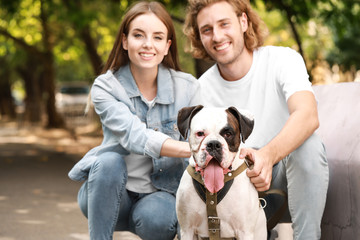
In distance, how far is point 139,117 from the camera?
4.03 m

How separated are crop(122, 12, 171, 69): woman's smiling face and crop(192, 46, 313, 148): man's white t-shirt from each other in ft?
1.60

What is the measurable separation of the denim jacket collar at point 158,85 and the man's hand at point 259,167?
3.43 ft

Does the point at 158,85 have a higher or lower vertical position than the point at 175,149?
higher

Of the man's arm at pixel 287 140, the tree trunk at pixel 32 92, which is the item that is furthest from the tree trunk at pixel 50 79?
the man's arm at pixel 287 140

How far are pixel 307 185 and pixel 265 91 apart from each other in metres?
0.85

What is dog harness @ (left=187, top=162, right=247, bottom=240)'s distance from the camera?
10.5ft

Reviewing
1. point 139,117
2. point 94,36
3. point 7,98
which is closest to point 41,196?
point 139,117

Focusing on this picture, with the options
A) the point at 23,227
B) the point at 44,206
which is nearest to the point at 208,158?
the point at 23,227

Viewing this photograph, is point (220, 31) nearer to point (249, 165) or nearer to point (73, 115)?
point (249, 165)

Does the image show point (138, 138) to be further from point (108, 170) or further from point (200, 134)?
point (200, 134)

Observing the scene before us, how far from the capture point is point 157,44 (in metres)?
3.92

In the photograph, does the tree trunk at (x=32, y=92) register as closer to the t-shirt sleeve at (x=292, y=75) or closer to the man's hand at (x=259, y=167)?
the t-shirt sleeve at (x=292, y=75)

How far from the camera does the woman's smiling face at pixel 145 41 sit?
153 inches

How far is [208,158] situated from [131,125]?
90cm
